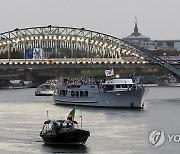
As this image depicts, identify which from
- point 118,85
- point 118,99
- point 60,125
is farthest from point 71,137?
point 118,99

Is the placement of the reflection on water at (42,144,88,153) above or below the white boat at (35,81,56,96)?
below

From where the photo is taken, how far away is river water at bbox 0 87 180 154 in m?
49.8

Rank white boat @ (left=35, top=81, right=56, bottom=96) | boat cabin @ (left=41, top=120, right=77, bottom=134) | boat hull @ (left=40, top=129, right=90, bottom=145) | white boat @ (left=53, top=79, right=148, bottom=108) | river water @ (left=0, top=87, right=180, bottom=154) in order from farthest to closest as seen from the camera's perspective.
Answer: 1. white boat @ (left=35, top=81, right=56, bottom=96)
2. white boat @ (left=53, top=79, right=148, bottom=108)
3. river water @ (left=0, top=87, right=180, bottom=154)
4. boat cabin @ (left=41, top=120, right=77, bottom=134)
5. boat hull @ (left=40, top=129, right=90, bottom=145)

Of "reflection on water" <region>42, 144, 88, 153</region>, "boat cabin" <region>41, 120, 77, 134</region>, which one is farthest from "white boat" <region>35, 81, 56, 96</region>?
"reflection on water" <region>42, 144, 88, 153</region>

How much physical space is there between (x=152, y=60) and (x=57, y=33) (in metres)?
18.9

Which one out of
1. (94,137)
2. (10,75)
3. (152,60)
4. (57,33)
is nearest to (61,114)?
(94,137)

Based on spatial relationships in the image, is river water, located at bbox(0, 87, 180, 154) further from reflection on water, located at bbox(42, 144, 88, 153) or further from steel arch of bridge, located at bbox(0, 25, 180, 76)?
steel arch of bridge, located at bbox(0, 25, 180, 76)

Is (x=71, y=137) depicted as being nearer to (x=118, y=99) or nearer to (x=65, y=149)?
(x=65, y=149)

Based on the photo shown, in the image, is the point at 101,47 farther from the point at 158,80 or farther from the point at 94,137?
the point at 94,137

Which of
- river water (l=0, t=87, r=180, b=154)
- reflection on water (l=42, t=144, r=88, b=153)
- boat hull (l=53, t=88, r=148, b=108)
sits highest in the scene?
boat hull (l=53, t=88, r=148, b=108)

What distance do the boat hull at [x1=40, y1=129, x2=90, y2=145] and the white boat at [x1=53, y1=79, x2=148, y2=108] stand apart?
2716cm

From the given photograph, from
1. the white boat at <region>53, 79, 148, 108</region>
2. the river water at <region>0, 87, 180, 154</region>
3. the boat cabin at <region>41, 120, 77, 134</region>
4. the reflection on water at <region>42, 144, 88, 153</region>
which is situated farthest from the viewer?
the white boat at <region>53, 79, 148, 108</region>

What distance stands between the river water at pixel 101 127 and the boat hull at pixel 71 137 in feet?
1.20

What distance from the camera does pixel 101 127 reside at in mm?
61062
